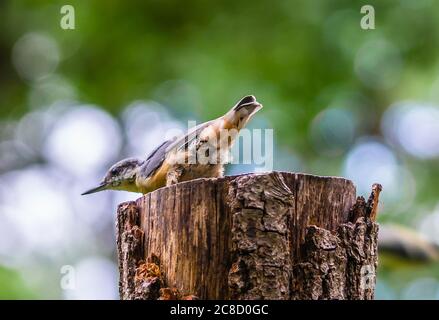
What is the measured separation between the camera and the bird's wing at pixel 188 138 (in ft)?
13.2

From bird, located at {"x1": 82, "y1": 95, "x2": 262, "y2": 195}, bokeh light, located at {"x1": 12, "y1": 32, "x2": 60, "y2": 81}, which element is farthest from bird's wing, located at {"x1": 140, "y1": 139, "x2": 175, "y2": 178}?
bokeh light, located at {"x1": 12, "y1": 32, "x2": 60, "y2": 81}

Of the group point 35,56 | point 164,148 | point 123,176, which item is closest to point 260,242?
point 164,148

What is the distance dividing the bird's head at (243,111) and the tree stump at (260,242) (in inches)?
28.2

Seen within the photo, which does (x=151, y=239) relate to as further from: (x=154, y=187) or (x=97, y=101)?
(x=97, y=101)

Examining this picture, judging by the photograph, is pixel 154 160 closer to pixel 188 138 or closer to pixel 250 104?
pixel 188 138

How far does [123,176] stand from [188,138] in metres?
0.72

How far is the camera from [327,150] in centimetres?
730

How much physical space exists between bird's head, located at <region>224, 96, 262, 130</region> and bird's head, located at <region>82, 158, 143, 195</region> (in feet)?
2.51

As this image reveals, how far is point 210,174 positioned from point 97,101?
3.33 metres

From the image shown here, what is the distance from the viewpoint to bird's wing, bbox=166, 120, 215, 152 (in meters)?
4.03

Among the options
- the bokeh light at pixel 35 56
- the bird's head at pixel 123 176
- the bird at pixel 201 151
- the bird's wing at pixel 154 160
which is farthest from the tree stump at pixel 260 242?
the bokeh light at pixel 35 56

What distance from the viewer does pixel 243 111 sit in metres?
3.85
